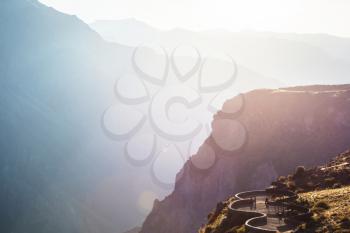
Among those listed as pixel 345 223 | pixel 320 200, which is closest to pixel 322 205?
pixel 320 200

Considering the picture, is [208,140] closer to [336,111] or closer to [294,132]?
[294,132]

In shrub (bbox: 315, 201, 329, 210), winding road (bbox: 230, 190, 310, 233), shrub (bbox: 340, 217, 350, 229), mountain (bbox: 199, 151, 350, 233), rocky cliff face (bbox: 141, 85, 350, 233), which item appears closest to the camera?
shrub (bbox: 340, 217, 350, 229)

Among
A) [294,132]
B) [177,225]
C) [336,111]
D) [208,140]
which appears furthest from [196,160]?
[336,111]

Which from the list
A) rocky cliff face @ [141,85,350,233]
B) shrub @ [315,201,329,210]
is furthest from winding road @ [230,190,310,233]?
rocky cliff face @ [141,85,350,233]

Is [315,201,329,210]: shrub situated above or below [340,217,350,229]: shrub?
below

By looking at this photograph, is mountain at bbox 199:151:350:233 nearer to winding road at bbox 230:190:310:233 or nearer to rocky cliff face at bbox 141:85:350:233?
winding road at bbox 230:190:310:233

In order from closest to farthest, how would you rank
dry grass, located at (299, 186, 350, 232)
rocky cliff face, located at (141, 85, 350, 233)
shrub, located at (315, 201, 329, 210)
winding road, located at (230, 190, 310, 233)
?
dry grass, located at (299, 186, 350, 232) → winding road, located at (230, 190, 310, 233) → shrub, located at (315, 201, 329, 210) → rocky cliff face, located at (141, 85, 350, 233)

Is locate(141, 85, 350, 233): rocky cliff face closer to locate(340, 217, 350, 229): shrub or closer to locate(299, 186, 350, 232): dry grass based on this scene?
locate(299, 186, 350, 232): dry grass

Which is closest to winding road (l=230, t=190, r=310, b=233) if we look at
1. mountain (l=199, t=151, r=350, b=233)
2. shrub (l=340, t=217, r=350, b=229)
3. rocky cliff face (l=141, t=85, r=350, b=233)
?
mountain (l=199, t=151, r=350, b=233)

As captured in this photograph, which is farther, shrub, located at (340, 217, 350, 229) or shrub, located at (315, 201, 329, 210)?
shrub, located at (315, 201, 329, 210)
